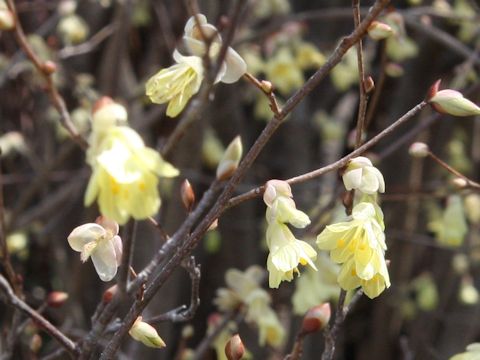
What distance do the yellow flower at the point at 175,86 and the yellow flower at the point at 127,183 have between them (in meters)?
0.33

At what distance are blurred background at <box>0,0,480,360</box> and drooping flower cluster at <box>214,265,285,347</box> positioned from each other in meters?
0.67

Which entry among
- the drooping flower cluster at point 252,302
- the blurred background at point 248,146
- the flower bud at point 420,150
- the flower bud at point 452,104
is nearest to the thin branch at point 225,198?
the flower bud at point 452,104

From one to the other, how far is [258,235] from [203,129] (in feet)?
3.48

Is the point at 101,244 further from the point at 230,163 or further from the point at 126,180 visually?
the point at 126,180

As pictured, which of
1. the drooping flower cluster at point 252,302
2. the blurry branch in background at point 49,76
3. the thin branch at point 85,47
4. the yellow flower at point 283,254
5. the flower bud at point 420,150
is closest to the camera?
the yellow flower at point 283,254

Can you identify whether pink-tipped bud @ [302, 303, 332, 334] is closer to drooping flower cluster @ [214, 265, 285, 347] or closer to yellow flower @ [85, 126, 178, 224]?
yellow flower @ [85, 126, 178, 224]

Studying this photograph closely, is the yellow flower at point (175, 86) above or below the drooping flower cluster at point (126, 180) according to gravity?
below

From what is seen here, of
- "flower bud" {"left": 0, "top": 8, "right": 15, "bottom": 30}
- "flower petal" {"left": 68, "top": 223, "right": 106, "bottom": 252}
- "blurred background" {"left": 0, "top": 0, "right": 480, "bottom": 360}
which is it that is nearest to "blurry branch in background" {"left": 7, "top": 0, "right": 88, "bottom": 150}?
"flower bud" {"left": 0, "top": 8, "right": 15, "bottom": 30}

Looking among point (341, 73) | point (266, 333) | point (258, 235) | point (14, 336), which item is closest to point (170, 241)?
point (14, 336)

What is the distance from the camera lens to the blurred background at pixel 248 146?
352 centimetres

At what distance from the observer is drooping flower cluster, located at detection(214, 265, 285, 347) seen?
2.40 m

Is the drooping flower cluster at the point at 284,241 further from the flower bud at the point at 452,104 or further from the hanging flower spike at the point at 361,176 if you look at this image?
the flower bud at the point at 452,104

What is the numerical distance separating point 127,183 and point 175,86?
1.36 ft

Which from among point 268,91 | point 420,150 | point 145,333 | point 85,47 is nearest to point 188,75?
point 268,91
